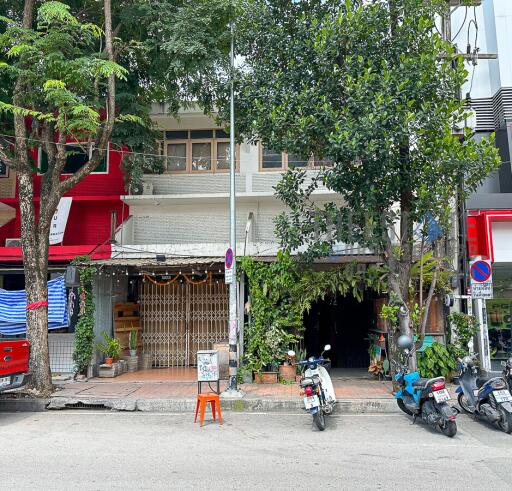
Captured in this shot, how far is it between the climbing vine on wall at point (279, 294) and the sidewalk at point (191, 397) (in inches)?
33.2

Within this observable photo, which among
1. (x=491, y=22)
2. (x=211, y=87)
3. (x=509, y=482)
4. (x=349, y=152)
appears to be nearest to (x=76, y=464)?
(x=509, y=482)

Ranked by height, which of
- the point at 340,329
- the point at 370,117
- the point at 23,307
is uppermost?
the point at 370,117

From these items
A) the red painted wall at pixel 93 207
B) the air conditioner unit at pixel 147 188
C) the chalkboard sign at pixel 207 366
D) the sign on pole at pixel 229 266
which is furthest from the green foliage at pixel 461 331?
the red painted wall at pixel 93 207

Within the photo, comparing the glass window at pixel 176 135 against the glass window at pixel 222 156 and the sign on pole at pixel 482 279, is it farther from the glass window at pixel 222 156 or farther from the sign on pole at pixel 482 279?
the sign on pole at pixel 482 279

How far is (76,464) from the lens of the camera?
5.90m

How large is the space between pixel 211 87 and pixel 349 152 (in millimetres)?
4488

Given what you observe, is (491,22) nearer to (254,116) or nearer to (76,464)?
(254,116)

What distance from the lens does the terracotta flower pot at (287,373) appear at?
11535 millimetres

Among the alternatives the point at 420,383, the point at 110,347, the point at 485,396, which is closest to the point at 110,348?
the point at 110,347

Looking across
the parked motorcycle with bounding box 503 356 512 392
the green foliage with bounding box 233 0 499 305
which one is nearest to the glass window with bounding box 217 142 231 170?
the green foliage with bounding box 233 0 499 305

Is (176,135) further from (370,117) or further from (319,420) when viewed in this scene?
(319,420)

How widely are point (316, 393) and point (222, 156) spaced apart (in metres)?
9.18

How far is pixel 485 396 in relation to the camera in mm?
7664

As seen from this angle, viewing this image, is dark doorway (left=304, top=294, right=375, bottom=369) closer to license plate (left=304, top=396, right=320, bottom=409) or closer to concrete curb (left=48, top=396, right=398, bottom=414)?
concrete curb (left=48, top=396, right=398, bottom=414)
